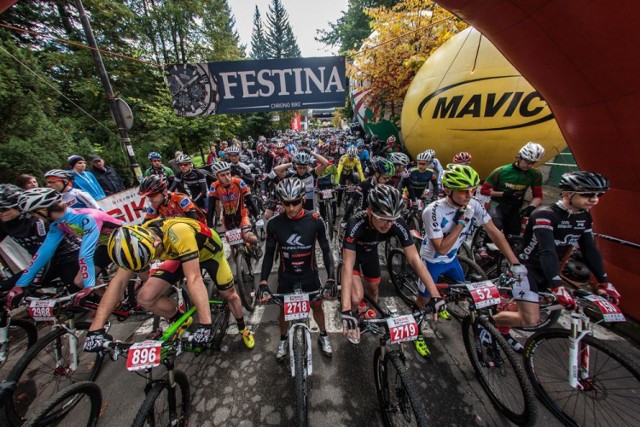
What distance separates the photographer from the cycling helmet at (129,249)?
234 centimetres

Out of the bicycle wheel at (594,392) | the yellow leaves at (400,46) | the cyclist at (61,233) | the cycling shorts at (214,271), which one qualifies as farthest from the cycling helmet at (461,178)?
the yellow leaves at (400,46)

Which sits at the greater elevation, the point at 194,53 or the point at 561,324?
the point at 194,53

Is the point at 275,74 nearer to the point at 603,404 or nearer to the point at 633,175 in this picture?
the point at 633,175

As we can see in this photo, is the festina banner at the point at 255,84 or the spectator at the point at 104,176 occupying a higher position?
the festina banner at the point at 255,84

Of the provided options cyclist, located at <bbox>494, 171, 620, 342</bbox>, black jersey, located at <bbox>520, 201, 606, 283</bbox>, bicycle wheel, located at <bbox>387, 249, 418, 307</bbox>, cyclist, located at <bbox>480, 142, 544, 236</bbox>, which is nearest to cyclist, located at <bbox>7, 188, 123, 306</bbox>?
bicycle wheel, located at <bbox>387, 249, 418, 307</bbox>

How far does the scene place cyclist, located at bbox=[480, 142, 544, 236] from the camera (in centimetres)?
470

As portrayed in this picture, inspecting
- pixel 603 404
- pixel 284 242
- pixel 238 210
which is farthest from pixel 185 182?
pixel 603 404

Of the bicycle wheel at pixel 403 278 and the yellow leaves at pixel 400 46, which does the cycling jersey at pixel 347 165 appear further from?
the yellow leaves at pixel 400 46

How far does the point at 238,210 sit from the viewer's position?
17.7ft

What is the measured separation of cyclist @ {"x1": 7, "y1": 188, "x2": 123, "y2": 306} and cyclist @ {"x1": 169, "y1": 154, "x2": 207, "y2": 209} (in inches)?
116

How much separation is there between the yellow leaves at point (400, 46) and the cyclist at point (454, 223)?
9033 mm

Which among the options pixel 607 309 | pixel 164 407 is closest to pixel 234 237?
pixel 164 407

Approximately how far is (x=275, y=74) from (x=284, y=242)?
17.2 ft

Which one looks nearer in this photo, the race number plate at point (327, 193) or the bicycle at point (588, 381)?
the bicycle at point (588, 381)
